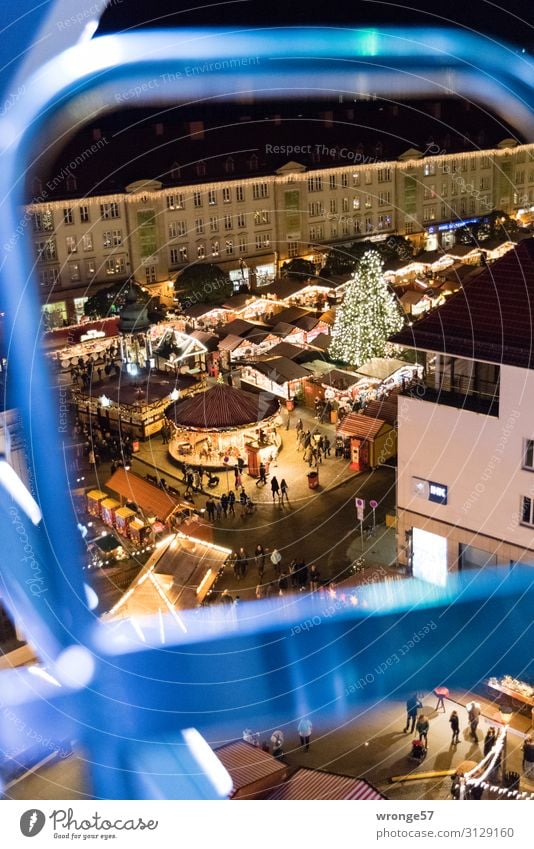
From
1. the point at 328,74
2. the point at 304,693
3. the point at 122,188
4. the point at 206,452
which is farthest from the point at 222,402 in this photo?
the point at 328,74

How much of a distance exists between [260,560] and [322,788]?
339 inches

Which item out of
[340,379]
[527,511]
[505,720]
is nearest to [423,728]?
[505,720]

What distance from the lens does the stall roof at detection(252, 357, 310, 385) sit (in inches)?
1152

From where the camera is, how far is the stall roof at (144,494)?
68.6 ft

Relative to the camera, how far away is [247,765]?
12.1 m

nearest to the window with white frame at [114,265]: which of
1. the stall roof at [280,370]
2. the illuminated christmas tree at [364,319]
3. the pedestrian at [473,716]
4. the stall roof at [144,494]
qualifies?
the illuminated christmas tree at [364,319]

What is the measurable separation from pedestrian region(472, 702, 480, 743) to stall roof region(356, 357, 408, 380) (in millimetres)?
17070

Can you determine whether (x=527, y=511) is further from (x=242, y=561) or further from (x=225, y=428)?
(x=225, y=428)

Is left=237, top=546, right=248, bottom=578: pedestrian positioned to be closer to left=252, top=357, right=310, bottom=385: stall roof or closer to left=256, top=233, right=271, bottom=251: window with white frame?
left=252, top=357, right=310, bottom=385: stall roof

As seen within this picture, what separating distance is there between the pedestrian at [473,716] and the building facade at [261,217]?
29164mm

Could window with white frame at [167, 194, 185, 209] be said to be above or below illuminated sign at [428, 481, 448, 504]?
above

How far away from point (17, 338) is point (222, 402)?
12.8 meters

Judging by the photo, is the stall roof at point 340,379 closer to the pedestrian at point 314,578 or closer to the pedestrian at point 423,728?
the pedestrian at point 314,578

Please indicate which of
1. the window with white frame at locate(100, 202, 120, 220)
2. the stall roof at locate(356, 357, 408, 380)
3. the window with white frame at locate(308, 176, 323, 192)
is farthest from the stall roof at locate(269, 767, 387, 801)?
the window with white frame at locate(308, 176, 323, 192)
